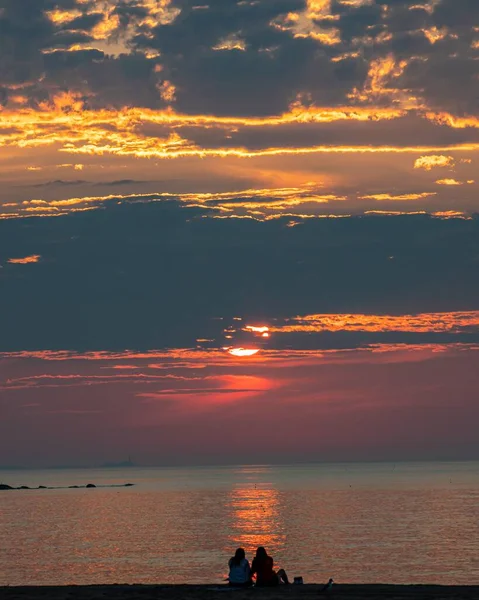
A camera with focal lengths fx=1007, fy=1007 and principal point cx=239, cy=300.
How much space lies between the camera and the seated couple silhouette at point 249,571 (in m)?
44.0

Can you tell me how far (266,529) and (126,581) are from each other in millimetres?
56031

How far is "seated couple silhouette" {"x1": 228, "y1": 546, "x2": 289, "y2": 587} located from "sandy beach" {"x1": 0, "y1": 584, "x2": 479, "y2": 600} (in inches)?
23.0

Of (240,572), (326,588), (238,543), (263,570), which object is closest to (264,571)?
(263,570)

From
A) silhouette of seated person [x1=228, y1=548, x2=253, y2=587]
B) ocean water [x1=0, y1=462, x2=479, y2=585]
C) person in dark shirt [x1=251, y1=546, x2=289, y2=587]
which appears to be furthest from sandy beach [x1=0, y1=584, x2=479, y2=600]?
ocean water [x1=0, y1=462, x2=479, y2=585]

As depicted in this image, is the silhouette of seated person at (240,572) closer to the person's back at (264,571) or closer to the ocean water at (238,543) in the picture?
the person's back at (264,571)

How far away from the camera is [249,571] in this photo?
44.6m

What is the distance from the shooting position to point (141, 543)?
9519cm

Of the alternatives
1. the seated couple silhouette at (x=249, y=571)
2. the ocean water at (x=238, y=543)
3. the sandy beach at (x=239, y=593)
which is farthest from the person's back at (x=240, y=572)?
the ocean water at (x=238, y=543)

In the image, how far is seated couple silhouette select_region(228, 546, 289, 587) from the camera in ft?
144

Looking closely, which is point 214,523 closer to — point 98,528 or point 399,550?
point 98,528

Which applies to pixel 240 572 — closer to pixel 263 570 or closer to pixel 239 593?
pixel 263 570

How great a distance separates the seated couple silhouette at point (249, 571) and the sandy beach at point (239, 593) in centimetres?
58

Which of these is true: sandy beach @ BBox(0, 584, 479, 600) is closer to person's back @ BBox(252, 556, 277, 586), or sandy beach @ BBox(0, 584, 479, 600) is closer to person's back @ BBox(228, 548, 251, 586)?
person's back @ BBox(228, 548, 251, 586)

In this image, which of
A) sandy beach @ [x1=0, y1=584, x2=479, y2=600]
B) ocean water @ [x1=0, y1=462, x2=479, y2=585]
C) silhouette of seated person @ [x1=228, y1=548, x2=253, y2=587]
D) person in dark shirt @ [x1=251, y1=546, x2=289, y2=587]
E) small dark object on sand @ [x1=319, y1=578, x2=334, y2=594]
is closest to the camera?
sandy beach @ [x1=0, y1=584, x2=479, y2=600]
